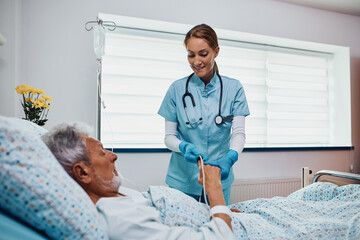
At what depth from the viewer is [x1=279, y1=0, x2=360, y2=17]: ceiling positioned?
2.85m

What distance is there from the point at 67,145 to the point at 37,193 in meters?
0.34

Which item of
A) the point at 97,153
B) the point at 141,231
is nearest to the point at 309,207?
the point at 141,231

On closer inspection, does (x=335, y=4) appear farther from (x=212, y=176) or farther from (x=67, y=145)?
(x=67, y=145)

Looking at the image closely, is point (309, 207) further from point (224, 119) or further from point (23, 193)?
point (23, 193)

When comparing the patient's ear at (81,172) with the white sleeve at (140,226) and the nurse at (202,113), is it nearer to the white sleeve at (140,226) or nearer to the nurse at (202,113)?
the white sleeve at (140,226)

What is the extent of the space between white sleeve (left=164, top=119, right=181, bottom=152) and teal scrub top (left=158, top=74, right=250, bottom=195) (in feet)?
0.12

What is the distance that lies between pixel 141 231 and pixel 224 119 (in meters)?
0.86

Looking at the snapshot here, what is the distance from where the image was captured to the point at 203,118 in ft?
5.01

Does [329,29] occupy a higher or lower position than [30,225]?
higher

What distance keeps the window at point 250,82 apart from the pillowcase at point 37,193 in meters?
1.75

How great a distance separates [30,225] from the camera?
2.12 feet

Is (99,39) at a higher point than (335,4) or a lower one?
lower

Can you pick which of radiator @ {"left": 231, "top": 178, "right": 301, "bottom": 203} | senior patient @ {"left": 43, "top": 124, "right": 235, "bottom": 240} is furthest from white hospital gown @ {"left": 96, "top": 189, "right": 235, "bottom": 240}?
radiator @ {"left": 231, "top": 178, "right": 301, "bottom": 203}

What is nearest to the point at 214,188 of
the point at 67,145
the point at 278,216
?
the point at 278,216
